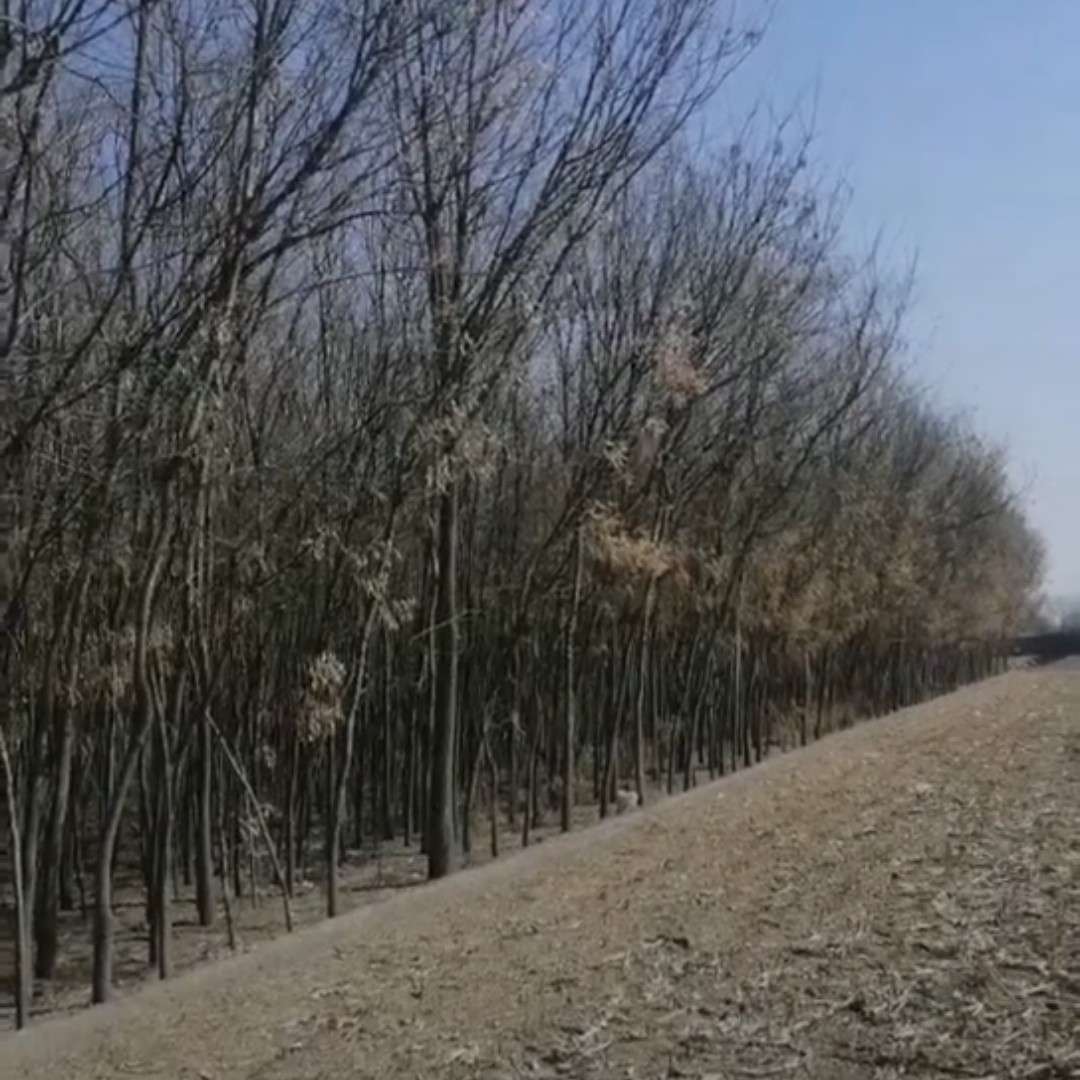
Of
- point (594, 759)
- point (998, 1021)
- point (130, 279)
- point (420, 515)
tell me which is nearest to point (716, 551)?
point (594, 759)

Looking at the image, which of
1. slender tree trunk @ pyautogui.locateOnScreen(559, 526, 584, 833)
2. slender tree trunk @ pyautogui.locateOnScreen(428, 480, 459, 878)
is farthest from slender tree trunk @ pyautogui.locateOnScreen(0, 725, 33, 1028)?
slender tree trunk @ pyautogui.locateOnScreen(559, 526, 584, 833)

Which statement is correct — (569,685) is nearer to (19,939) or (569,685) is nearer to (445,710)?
(445,710)

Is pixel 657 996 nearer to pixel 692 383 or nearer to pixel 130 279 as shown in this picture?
pixel 130 279

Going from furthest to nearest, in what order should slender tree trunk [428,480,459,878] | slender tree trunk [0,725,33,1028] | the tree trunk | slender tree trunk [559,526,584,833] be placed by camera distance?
slender tree trunk [559,526,584,833] → slender tree trunk [428,480,459,878] → the tree trunk → slender tree trunk [0,725,33,1028]

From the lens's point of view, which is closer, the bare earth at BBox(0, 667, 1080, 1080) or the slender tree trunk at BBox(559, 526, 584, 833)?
the bare earth at BBox(0, 667, 1080, 1080)

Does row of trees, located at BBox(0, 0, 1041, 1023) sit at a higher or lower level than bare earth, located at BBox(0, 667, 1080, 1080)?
higher

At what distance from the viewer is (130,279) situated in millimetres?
8203

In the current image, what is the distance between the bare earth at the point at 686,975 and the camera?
20.6 ft

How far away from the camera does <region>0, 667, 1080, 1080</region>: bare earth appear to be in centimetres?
629

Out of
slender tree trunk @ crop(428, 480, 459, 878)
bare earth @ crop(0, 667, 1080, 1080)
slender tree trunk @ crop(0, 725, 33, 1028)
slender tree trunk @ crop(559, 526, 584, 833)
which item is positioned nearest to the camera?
bare earth @ crop(0, 667, 1080, 1080)

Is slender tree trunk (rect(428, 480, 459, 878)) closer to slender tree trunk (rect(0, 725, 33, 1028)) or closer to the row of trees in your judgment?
the row of trees

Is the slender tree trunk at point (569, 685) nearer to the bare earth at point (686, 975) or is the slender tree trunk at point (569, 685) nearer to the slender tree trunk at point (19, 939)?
the bare earth at point (686, 975)

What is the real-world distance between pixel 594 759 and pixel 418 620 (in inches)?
208

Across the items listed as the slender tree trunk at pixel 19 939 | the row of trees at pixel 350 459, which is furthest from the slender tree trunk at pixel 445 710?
the slender tree trunk at pixel 19 939
